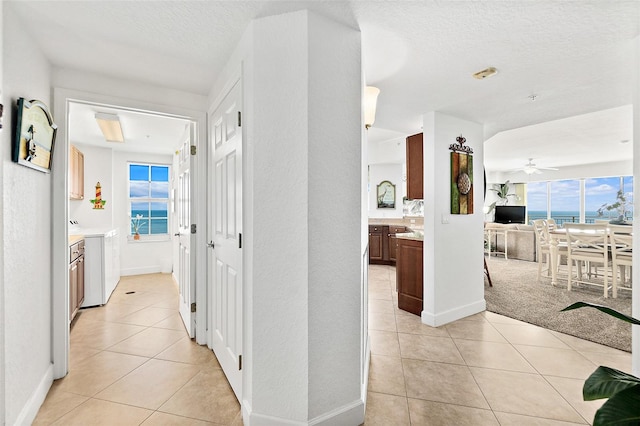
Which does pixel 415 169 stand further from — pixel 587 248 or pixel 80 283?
pixel 80 283

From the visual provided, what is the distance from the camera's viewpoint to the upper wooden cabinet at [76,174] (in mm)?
3877

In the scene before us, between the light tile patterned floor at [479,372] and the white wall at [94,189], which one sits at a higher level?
the white wall at [94,189]

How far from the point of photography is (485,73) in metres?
2.21

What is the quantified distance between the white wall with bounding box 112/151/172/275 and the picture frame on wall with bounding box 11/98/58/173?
363cm

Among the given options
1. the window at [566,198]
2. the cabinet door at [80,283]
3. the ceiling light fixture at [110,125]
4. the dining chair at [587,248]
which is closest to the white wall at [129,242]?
the ceiling light fixture at [110,125]

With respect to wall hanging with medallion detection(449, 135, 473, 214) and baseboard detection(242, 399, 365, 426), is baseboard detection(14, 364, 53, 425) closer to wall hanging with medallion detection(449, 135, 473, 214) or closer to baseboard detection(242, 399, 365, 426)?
baseboard detection(242, 399, 365, 426)

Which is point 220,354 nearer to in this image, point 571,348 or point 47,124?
point 47,124

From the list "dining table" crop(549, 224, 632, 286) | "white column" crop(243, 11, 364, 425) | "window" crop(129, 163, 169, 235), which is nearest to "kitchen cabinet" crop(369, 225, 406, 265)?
"dining table" crop(549, 224, 632, 286)

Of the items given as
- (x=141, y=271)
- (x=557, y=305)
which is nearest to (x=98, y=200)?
(x=141, y=271)

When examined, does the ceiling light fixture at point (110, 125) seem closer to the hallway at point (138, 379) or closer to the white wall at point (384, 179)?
the hallway at point (138, 379)

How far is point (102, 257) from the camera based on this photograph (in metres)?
3.61

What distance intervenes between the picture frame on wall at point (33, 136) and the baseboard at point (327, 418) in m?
1.85

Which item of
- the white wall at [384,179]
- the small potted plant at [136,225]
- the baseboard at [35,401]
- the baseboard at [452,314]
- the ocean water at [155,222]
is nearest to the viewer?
the baseboard at [35,401]

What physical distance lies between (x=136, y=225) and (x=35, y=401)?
13.6 feet
